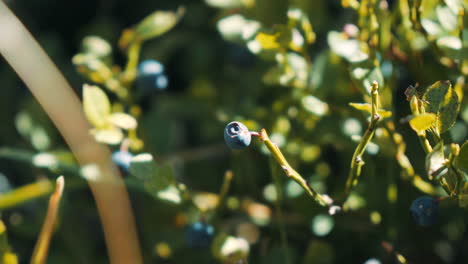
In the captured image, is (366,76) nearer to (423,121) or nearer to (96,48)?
(423,121)

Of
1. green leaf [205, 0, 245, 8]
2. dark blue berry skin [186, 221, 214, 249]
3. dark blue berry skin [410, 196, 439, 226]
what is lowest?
dark blue berry skin [410, 196, 439, 226]

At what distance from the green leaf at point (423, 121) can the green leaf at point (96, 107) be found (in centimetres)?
52

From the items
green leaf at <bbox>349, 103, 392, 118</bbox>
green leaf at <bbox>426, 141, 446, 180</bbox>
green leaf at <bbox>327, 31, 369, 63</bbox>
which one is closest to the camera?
green leaf at <bbox>426, 141, 446, 180</bbox>

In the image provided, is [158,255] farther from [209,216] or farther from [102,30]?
[102,30]

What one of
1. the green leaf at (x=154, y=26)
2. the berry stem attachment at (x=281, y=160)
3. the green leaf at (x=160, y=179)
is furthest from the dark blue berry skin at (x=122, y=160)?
the berry stem attachment at (x=281, y=160)

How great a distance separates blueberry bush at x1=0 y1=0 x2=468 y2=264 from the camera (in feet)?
2.77

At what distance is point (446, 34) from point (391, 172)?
23 cm

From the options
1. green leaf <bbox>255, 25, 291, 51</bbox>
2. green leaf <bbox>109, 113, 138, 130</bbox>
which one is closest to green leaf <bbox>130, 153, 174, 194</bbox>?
green leaf <bbox>109, 113, 138, 130</bbox>

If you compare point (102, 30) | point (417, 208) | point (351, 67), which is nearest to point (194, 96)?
point (102, 30)

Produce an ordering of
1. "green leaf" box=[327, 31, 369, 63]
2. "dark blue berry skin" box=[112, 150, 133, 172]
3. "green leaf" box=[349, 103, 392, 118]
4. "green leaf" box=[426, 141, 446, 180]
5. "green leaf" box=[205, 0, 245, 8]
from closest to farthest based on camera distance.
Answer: "green leaf" box=[426, 141, 446, 180] → "green leaf" box=[349, 103, 392, 118] → "green leaf" box=[327, 31, 369, 63] → "dark blue berry skin" box=[112, 150, 133, 172] → "green leaf" box=[205, 0, 245, 8]

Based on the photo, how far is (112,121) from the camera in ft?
3.10

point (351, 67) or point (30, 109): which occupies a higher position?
point (30, 109)

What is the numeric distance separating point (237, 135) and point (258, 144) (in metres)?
0.23

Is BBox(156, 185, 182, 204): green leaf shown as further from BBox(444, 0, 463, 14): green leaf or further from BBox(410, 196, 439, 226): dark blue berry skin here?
BBox(444, 0, 463, 14): green leaf
